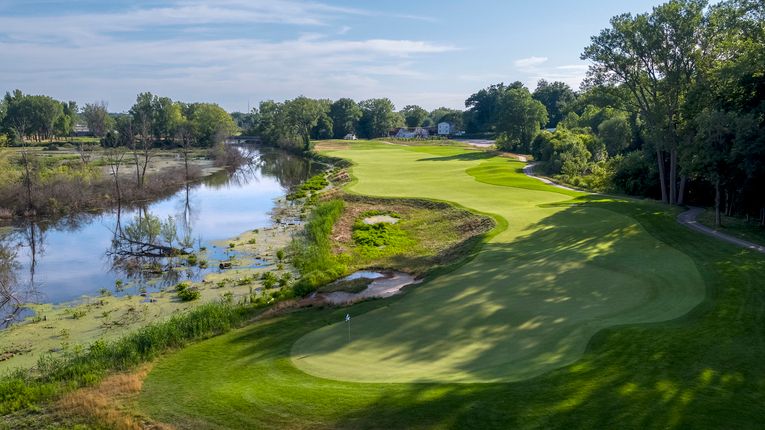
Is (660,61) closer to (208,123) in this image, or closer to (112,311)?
(112,311)

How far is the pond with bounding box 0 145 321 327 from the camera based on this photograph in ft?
82.2

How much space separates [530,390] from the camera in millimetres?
11070

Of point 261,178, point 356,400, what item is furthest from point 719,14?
point 261,178

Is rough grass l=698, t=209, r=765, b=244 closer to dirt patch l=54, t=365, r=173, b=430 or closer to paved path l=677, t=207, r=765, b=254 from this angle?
paved path l=677, t=207, r=765, b=254

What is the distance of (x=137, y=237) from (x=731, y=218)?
119 ft

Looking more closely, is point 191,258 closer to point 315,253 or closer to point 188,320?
point 315,253

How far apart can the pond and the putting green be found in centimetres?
1352

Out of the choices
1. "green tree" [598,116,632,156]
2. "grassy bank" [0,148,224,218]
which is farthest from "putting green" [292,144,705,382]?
"green tree" [598,116,632,156]

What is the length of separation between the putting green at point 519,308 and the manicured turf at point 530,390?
1.99 ft

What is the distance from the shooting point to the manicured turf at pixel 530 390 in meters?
10.3

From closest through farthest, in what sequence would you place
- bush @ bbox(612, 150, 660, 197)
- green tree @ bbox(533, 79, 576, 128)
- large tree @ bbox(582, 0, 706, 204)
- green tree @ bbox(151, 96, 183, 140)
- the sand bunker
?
the sand bunker, large tree @ bbox(582, 0, 706, 204), bush @ bbox(612, 150, 660, 197), green tree @ bbox(151, 96, 183, 140), green tree @ bbox(533, 79, 576, 128)

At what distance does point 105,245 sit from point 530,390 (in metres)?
31.6

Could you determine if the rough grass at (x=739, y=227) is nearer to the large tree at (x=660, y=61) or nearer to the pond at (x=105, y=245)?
the large tree at (x=660, y=61)

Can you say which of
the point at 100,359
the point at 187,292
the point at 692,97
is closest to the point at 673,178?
the point at 692,97
